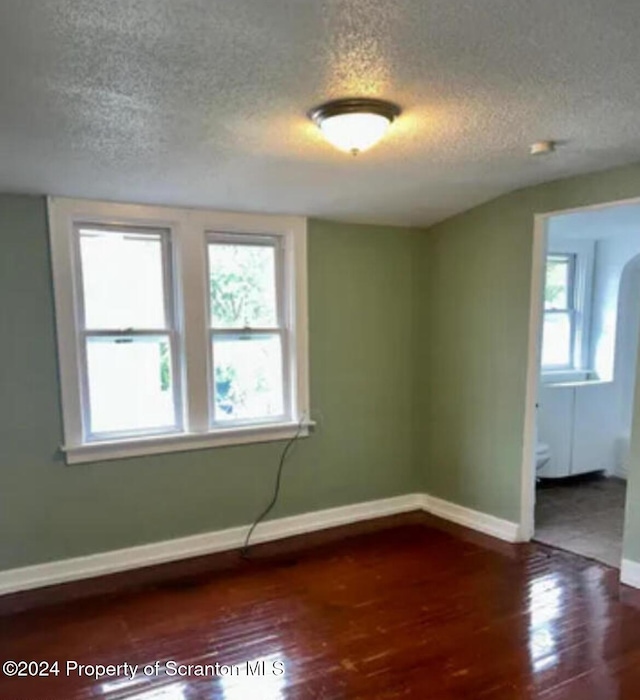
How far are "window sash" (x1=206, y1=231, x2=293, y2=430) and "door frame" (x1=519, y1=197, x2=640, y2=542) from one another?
1.60 m

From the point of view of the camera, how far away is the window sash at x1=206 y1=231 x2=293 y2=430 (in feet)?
12.1

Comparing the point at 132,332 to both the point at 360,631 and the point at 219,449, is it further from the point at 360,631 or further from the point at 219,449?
the point at 360,631

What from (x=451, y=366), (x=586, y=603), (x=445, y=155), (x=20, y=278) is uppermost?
(x=445, y=155)

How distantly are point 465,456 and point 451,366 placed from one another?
26.5 inches

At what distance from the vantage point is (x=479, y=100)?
85.2 inches

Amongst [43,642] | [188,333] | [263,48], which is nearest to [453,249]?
[188,333]

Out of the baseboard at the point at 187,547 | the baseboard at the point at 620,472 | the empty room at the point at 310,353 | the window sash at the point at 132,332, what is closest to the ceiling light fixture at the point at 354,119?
the empty room at the point at 310,353

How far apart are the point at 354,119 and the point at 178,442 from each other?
226 centimetres

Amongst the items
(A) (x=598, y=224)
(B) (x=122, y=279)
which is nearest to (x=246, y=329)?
(B) (x=122, y=279)

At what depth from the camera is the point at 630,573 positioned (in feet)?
10.4

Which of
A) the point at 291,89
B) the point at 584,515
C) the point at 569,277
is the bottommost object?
the point at 584,515

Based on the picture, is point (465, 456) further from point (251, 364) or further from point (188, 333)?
point (188, 333)

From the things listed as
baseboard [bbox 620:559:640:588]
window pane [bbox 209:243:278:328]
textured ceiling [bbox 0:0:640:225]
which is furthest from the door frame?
window pane [bbox 209:243:278:328]

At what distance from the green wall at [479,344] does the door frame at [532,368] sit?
0.12 feet
